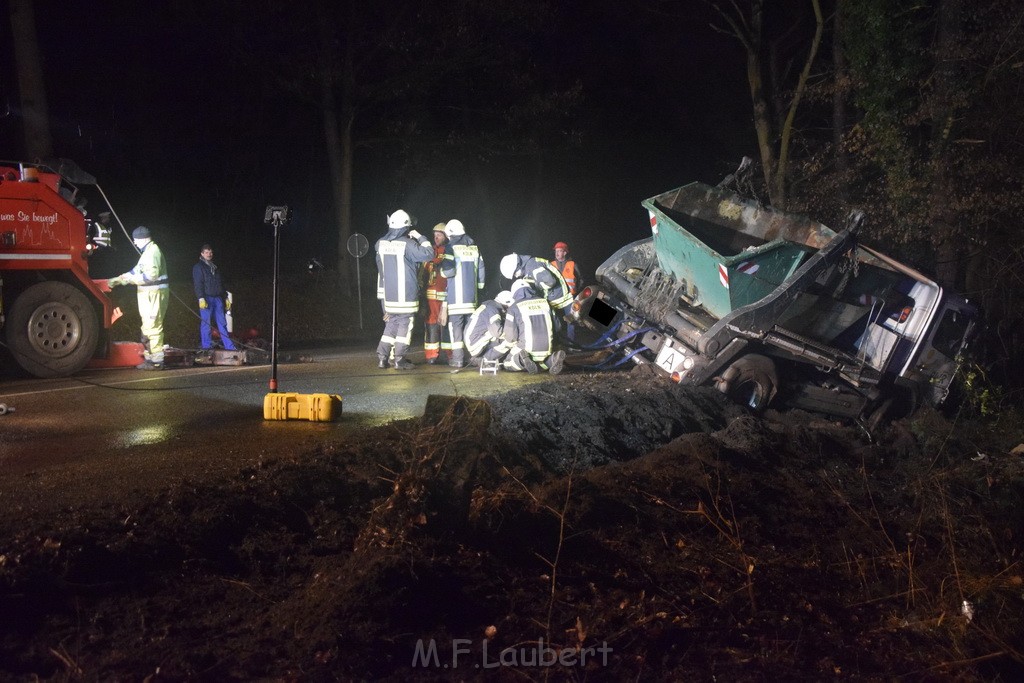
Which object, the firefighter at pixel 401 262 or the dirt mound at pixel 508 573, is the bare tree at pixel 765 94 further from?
the dirt mound at pixel 508 573

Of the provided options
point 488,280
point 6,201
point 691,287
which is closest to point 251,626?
point 691,287

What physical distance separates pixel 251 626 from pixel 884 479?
19.5 feet

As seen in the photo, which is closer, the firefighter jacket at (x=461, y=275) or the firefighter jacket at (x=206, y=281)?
the firefighter jacket at (x=461, y=275)

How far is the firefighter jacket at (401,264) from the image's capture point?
11.7 meters

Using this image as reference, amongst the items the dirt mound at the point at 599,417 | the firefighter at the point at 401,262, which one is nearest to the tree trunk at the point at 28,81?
the firefighter at the point at 401,262

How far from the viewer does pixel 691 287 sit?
10656 mm

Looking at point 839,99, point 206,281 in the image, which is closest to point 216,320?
point 206,281

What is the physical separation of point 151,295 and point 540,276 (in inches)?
193

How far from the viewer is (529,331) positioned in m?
11.8

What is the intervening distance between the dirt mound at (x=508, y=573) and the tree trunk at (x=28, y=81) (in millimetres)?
9703

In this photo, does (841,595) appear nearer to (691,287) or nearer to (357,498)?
(357,498)

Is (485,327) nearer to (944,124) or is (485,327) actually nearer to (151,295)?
(151,295)

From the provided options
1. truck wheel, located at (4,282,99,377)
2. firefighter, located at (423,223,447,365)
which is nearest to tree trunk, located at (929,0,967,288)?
firefighter, located at (423,223,447,365)

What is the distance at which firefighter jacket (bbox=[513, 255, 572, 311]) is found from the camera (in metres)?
11.9
